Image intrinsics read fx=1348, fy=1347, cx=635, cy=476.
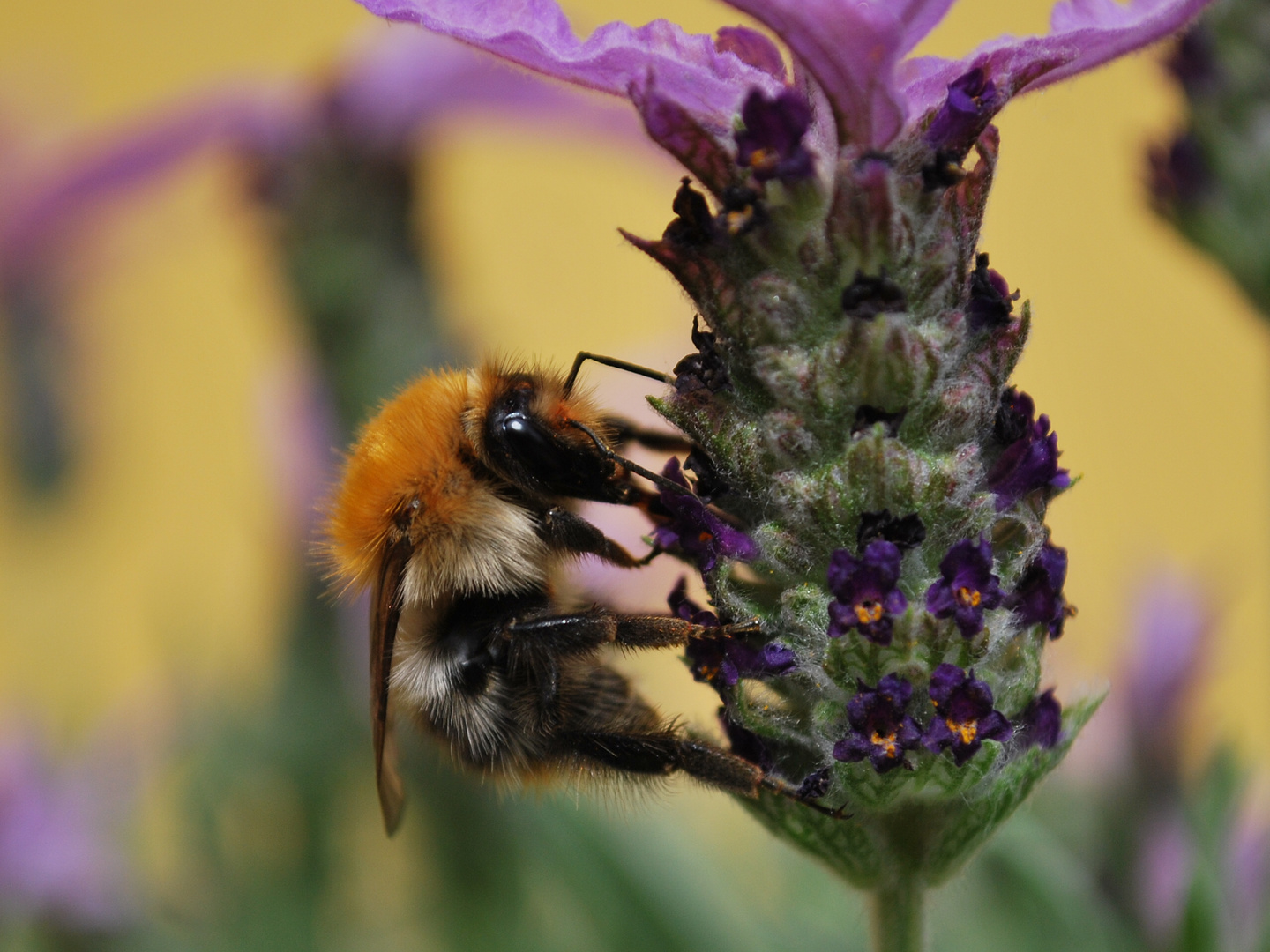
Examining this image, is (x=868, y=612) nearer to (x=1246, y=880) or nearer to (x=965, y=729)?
(x=965, y=729)

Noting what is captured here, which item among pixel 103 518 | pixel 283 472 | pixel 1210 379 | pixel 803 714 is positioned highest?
pixel 803 714

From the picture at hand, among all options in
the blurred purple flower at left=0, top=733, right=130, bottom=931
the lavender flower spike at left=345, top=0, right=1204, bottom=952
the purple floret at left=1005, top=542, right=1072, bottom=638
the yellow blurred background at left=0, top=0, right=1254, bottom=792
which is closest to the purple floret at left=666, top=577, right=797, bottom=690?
the lavender flower spike at left=345, top=0, right=1204, bottom=952

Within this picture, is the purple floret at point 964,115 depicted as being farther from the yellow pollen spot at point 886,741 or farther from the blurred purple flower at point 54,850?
the blurred purple flower at point 54,850

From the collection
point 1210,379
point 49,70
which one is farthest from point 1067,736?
point 1210,379

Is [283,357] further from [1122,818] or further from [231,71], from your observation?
[1122,818]

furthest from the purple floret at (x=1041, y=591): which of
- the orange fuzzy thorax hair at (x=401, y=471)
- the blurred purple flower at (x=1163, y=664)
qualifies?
the blurred purple flower at (x=1163, y=664)
